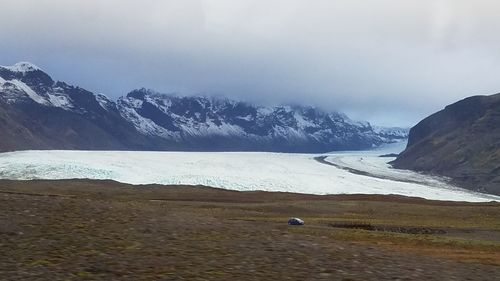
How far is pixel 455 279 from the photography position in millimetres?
16016

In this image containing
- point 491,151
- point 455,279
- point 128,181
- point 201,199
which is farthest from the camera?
point 491,151

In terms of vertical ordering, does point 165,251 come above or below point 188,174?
above

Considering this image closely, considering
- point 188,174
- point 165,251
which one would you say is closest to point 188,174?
point 188,174

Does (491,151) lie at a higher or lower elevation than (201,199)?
higher

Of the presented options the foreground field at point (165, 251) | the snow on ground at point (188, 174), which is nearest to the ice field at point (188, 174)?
the snow on ground at point (188, 174)

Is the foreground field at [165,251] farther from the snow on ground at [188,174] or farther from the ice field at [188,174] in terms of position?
the snow on ground at [188,174]

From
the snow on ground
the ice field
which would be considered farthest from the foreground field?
the snow on ground

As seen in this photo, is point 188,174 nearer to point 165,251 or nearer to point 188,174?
point 188,174

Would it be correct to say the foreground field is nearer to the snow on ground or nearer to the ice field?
the ice field

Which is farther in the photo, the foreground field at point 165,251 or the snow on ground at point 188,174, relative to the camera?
the snow on ground at point 188,174

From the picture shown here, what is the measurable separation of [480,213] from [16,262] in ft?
190

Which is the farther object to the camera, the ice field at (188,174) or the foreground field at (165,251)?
the ice field at (188,174)

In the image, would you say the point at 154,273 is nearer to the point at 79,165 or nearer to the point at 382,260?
the point at 382,260

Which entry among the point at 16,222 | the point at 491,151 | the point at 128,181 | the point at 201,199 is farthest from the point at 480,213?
the point at 491,151
